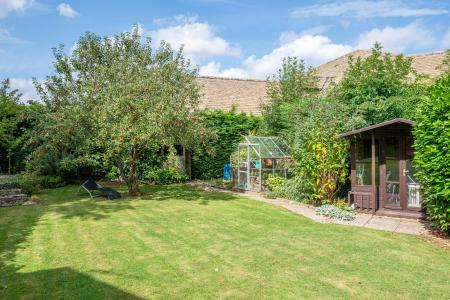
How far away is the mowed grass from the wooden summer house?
2645mm

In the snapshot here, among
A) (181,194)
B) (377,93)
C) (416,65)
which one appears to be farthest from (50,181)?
(416,65)

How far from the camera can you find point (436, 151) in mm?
8500

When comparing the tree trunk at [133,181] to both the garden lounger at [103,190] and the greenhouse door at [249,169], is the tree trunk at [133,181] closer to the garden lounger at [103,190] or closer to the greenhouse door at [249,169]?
the garden lounger at [103,190]

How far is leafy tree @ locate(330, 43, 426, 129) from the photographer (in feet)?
45.1

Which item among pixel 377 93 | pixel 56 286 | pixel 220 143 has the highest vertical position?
pixel 377 93

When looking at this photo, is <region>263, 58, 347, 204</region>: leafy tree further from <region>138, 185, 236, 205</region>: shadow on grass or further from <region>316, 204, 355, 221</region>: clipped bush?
<region>138, 185, 236, 205</region>: shadow on grass

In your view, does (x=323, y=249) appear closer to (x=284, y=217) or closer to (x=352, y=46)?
(x=284, y=217)

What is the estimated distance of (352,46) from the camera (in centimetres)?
2986

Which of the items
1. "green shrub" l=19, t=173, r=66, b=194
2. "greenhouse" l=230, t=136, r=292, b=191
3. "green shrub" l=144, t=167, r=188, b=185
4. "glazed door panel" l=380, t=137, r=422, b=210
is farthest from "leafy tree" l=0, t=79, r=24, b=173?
"glazed door panel" l=380, t=137, r=422, b=210

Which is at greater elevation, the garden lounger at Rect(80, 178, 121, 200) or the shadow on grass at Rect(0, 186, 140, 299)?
the garden lounger at Rect(80, 178, 121, 200)

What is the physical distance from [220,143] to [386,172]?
38.6 ft

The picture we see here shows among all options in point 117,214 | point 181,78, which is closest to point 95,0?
point 181,78

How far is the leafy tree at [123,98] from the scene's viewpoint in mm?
12609

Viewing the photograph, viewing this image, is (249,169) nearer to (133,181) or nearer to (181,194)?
(181,194)
